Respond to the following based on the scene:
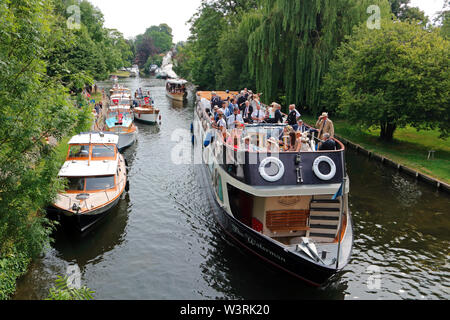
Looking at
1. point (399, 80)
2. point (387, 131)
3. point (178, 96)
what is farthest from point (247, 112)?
point (178, 96)

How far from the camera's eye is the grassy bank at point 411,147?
2539 cm

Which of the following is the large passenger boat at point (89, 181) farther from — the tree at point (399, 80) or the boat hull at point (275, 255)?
the tree at point (399, 80)

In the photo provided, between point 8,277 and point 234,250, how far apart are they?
27.9 feet

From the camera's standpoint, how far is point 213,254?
53.0 ft

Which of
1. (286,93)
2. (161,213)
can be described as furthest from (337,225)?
(286,93)

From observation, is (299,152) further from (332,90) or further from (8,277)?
(332,90)

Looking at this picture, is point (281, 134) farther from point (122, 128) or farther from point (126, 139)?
point (122, 128)

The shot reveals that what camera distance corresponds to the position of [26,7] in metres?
10.1

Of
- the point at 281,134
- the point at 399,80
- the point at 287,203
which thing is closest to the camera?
the point at 287,203

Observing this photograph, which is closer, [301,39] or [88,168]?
[88,168]

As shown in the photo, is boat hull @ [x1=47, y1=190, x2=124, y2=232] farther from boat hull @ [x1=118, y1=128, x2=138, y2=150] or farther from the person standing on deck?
boat hull @ [x1=118, y1=128, x2=138, y2=150]

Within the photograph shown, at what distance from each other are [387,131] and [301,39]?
1234 centimetres

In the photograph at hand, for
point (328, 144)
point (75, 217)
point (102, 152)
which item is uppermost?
point (328, 144)

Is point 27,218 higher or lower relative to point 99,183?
higher
